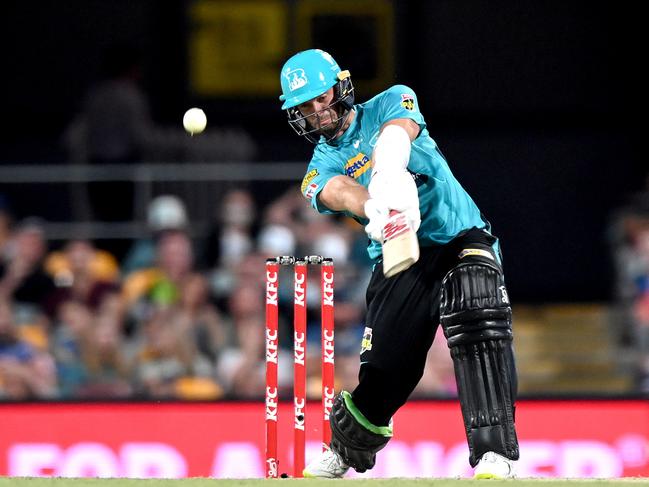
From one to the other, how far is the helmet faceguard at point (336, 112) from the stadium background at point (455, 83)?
23.1 feet

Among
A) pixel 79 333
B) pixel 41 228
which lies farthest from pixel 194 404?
pixel 41 228

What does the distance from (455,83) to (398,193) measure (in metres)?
8.06

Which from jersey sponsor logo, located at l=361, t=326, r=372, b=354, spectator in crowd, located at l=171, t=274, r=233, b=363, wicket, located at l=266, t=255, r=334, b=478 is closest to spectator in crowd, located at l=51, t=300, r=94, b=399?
spectator in crowd, located at l=171, t=274, r=233, b=363

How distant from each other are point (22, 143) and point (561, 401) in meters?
6.23

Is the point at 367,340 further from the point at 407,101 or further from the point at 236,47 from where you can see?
the point at 236,47

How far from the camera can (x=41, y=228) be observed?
10.9 m

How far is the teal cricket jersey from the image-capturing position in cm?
577

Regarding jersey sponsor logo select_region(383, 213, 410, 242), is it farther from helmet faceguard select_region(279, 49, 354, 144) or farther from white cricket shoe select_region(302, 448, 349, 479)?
white cricket shoe select_region(302, 448, 349, 479)

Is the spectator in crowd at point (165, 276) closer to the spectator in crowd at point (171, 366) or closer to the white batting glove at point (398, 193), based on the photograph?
the spectator in crowd at point (171, 366)

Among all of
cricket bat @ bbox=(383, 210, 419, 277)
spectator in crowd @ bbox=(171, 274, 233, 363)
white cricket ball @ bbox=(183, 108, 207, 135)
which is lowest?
cricket bat @ bbox=(383, 210, 419, 277)

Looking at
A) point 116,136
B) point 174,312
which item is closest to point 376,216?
point 174,312

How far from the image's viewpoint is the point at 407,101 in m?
5.70

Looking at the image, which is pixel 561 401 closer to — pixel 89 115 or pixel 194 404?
pixel 194 404

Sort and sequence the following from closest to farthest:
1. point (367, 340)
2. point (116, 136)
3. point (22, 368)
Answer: point (367, 340) < point (22, 368) < point (116, 136)
